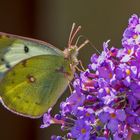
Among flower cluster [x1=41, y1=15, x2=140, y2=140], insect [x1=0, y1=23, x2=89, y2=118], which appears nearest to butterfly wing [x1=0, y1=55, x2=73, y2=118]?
insect [x1=0, y1=23, x2=89, y2=118]

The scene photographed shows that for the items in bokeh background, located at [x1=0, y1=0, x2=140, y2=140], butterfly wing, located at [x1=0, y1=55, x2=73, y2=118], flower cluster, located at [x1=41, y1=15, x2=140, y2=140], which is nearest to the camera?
flower cluster, located at [x1=41, y1=15, x2=140, y2=140]

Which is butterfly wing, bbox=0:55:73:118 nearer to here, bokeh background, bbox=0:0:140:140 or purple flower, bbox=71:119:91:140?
purple flower, bbox=71:119:91:140

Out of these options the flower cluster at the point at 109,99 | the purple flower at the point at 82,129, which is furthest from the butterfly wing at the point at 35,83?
the purple flower at the point at 82,129

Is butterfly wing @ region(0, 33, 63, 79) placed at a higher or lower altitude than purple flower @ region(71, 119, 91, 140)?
higher

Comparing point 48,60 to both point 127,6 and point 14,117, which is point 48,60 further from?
point 14,117

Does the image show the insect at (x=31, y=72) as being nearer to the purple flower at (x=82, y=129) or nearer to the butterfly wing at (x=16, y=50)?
the butterfly wing at (x=16, y=50)
